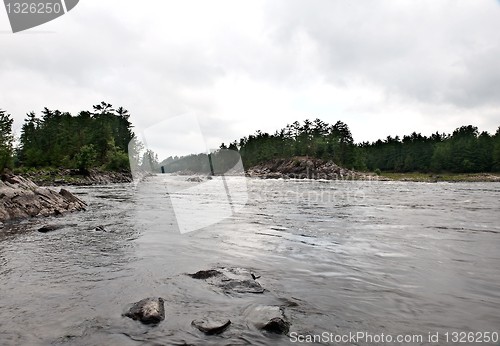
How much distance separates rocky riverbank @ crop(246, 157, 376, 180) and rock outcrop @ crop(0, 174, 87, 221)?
71385mm

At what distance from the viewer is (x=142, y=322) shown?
400cm

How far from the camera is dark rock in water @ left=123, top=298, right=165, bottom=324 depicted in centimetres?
405

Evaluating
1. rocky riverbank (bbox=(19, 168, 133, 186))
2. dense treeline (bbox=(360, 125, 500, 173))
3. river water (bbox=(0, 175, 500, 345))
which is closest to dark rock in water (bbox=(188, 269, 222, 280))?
river water (bbox=(0, 175, 500, 345))

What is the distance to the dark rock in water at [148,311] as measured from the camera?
405 cm

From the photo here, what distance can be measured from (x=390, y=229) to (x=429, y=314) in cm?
Result: 733

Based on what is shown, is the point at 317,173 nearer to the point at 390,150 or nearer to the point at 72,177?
the point at 390,150

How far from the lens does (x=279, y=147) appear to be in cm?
13012

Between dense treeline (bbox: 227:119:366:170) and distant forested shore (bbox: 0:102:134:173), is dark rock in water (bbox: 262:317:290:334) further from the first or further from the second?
dense treeline (bbox: 227:119:366:170)

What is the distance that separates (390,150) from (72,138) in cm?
12507

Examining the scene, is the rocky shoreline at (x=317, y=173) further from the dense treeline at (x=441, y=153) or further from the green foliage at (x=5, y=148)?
the green foliage at (x=5, y=148)

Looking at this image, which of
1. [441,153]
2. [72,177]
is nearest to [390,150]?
[441,153]

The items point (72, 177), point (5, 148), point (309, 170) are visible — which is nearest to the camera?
point (5, 148)

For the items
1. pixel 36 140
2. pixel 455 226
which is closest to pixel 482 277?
pixel 455 226

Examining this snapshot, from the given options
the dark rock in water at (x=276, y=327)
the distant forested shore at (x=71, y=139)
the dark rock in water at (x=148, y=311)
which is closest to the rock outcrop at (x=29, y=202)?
the dark rock in water at (x=148, y=311)
